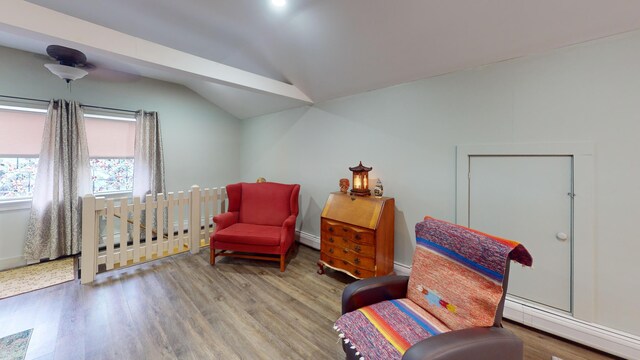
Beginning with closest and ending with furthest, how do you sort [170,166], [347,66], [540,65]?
[540,65] < [347,66] < [170,166]

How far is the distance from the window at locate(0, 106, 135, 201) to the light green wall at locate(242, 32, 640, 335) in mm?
3033

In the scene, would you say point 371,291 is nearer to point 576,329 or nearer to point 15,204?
point 576,329

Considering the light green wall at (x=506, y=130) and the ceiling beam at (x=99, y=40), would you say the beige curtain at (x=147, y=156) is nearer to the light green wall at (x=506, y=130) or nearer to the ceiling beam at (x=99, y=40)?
the ceiling beam at (x=99, y=40)

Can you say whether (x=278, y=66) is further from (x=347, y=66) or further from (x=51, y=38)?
(x=51, y=38)

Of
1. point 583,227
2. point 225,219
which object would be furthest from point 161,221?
point 583,227

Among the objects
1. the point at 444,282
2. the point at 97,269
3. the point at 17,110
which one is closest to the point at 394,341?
the point at 444,282

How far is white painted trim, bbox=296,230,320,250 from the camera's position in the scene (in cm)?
361

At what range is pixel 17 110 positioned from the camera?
9.95ft

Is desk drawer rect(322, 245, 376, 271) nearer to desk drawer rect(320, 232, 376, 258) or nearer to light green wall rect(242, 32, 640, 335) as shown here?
desk drawer rect(320, 232, 376, 258)

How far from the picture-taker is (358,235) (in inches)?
96.4

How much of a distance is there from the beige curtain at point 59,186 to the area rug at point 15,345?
5.94 feet

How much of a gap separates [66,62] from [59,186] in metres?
1.61

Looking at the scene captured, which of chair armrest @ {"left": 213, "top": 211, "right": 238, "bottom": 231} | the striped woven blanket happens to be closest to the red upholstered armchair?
chair armrest @ {"left": 213, "top": 211, "right": 238, "bottom": 231}

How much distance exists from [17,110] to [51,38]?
239 cm
